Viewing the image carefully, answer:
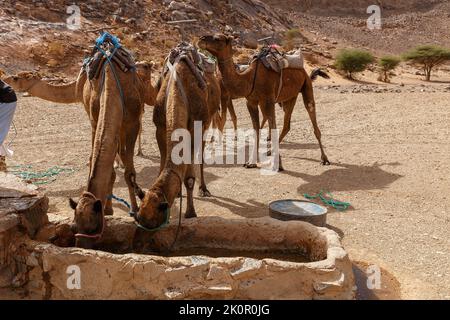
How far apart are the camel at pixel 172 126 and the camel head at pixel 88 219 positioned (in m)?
0.32

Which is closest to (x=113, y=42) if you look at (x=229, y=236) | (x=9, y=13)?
(x=229, y=236)

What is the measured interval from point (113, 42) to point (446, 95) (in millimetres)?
14367

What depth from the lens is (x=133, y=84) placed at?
18.3 ft

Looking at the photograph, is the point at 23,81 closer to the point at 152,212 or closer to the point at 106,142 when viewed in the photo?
the point at 106,142

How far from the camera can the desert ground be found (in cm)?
539

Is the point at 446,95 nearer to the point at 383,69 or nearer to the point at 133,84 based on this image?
the point at 383,69

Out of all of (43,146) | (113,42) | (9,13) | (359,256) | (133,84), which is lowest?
(359,256)

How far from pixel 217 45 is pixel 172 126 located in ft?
10.1

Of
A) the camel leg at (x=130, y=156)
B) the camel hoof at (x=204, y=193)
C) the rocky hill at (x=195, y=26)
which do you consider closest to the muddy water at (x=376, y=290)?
the camel leg at (x=130, y=156)

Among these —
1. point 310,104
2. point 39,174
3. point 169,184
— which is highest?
point 310,104

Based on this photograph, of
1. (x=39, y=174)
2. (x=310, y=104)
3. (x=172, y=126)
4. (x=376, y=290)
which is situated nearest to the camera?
(x=376, y=290)

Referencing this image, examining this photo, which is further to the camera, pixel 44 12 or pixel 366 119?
pixel 44 12

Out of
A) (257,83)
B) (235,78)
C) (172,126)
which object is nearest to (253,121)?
(257,83)

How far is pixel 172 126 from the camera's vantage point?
188 inches
